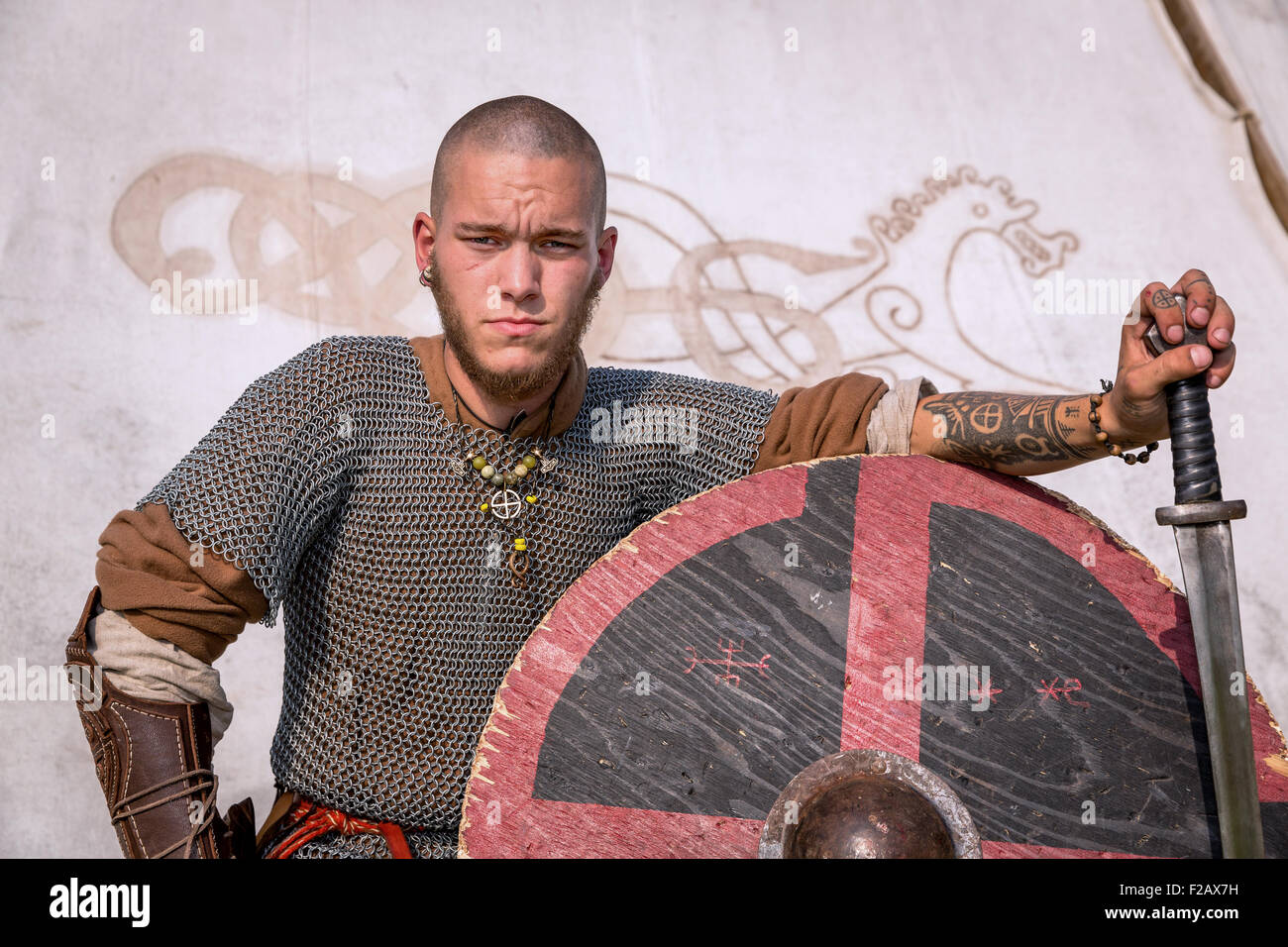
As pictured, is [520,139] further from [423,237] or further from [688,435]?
[688,435]

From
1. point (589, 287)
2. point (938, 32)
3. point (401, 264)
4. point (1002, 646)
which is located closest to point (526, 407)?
point (589, 287)

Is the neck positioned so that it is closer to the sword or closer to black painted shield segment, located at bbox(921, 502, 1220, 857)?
black painted shield segment, located at bbox(921, 502, 1220, 857)

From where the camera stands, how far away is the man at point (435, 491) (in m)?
1.74

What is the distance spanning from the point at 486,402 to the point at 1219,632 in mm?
1259

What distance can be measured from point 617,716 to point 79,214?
3610 mm

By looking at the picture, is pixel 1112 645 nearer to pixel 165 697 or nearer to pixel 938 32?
pixel 165 697

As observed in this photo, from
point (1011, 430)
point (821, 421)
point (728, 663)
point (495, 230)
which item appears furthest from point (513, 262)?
point (1011, 430)

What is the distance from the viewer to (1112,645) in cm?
170

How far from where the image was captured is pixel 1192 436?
62.7 inches

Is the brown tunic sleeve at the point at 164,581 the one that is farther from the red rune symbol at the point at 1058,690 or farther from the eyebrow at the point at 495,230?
the red rune symbol at the point at 1058,690

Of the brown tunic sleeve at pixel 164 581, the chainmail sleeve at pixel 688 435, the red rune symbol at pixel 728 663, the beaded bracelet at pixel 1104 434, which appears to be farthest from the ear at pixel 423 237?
the beaded bracelet at pixel 1104 434

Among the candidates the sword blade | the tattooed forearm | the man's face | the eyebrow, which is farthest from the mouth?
the sword blade
